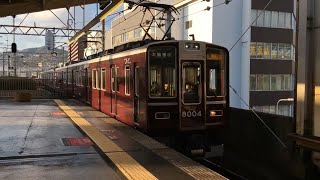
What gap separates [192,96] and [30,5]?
12.0m

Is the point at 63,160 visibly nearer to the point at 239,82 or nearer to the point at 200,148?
the point at 200,148

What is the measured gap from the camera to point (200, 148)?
10.8 metres

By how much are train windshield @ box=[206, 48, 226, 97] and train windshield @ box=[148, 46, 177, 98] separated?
92 centimetres

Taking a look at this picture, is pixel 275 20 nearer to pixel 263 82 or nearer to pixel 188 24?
pixel 263 82

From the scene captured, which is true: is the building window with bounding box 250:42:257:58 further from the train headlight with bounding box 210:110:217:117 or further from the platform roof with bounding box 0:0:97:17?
the train headlight with bounding box 210:110:217:117

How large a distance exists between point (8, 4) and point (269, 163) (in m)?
13.7

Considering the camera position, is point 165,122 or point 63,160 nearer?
point 63,160

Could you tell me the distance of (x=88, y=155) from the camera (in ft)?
27.5

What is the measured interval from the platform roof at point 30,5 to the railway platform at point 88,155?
8202mm

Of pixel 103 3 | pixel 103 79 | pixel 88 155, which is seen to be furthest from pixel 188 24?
pixel 88 155

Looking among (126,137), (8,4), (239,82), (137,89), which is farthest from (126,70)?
(239,82)

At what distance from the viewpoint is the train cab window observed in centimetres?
1046

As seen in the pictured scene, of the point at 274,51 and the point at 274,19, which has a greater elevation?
the point at 274,19

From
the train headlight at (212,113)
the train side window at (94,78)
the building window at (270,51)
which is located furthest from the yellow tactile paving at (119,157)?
the building window at (270,51)
